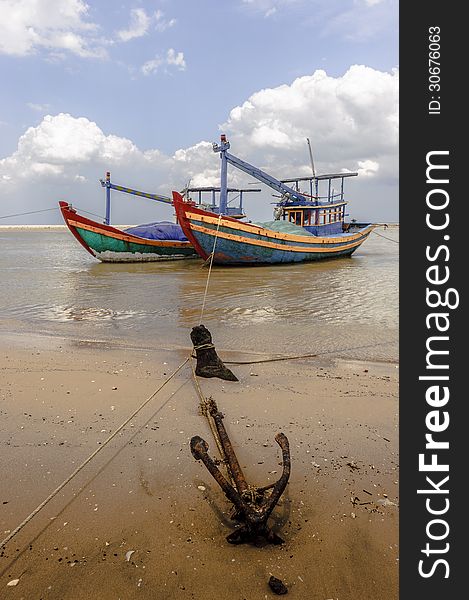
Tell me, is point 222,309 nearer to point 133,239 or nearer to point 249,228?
point 249,228

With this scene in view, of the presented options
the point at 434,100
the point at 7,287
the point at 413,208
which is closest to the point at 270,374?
the point at 413,208

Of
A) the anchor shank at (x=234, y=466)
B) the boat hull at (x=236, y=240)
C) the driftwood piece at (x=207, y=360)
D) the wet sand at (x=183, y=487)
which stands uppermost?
the boat hull at (x=236, y=240)

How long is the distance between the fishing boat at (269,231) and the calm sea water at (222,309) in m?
2.17

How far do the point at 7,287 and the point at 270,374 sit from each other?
10.2m

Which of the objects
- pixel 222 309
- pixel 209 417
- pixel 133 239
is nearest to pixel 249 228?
pixel 133 239

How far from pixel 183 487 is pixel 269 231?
1564cm

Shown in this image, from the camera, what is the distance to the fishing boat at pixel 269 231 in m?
16.6

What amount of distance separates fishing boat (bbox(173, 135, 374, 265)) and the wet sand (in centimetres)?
942

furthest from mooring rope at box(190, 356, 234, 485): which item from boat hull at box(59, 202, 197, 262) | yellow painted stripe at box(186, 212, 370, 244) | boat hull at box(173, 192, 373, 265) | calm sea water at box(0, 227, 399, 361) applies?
boat hull at box(59, 202, 197, 262)

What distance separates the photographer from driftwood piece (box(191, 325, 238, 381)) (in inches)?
169

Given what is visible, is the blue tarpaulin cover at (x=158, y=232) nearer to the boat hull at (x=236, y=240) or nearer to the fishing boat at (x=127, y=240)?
the fishing boat at (x=127, y=240)

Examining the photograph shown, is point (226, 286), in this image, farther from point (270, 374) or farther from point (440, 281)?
point (440, 281)

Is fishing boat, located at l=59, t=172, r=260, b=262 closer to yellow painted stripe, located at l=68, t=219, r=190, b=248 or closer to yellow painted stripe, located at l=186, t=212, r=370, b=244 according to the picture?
yellow painted stripe, located at l=68, t=219, r=190, b=248

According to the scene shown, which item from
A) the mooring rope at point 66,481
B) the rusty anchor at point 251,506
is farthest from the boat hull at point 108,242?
the rusty anchor at point 251,506
